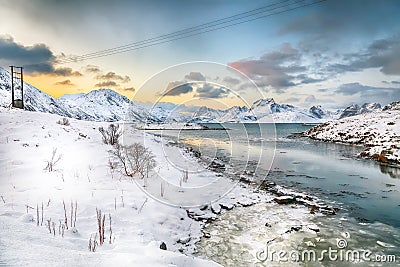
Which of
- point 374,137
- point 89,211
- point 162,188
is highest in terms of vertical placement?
point 374,137

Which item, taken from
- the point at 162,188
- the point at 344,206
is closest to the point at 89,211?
the point at 162,188

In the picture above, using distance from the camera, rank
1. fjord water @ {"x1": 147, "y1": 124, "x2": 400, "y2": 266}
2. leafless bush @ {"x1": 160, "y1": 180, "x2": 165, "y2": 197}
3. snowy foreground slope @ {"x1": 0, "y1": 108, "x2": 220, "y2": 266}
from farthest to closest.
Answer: leafless bush @ {"x1": 160, "y1": 180, "x2": 165, "y2": 197} < fjord water @ {"x1": 147, "y1": 124, "x2": 400, "y2": 266} < snowy foreground slope @ {"x1": 0, "y1": 108, "x2": 220, "y2": 266}

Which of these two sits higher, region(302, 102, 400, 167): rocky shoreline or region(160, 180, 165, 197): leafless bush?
region(302, 102, 400, 167): rocky shoreline

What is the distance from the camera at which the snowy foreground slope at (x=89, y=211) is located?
3.45 metres

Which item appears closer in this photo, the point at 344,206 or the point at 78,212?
the point at 78,212

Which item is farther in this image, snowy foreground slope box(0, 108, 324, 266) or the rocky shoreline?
the rocky shoreline

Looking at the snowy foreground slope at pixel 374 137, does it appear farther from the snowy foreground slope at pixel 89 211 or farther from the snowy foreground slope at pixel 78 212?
the snowy foreground slope at pixel 78 212

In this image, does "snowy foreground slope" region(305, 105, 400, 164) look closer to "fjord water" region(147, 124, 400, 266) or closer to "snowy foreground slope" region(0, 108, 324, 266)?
"fjord water" region(147, 124, 400, 266)

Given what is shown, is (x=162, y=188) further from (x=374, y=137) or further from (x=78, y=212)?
(x=374, y=137)

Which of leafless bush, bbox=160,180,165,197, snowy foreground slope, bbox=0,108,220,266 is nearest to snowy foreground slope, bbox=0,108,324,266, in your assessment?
snowy foreground slope, bbox=0,108,220,266

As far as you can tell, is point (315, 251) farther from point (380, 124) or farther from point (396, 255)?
point (380, 124)

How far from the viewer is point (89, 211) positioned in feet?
21.1

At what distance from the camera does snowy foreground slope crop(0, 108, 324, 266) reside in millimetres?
3449

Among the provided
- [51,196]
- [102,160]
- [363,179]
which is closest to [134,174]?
[102,160]
